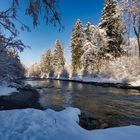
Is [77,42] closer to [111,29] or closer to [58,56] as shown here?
[111,29]

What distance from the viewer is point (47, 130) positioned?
6.33 meters

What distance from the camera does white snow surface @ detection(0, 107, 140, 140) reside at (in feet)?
19.6

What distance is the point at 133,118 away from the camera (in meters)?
11.4

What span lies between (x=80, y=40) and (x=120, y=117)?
146 feet

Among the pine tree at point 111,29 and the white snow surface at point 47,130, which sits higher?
the pine tree at point 111,29

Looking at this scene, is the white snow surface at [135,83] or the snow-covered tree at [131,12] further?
the white snow surface at [135,83]

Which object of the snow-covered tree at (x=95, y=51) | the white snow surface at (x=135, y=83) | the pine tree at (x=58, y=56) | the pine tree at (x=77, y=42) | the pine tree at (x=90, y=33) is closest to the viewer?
the white snow surface at (x=135, y=83)

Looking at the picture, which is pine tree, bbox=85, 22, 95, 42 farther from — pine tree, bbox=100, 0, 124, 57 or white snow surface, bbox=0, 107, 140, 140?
white snow surface, bbox=0, 107, 140, 140

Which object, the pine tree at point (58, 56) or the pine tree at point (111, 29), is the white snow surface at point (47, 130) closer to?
the pine tree at point (111, 29)

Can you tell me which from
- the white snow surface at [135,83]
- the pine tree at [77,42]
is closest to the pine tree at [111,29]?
the white snow surface at [135,83]

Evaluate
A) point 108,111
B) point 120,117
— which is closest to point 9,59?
point 108,111

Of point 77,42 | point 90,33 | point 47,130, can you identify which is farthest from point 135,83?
point 77,42

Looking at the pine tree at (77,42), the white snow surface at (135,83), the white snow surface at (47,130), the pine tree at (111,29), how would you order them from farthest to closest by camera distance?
the pine tree at (77,42)
the pine tree at (111,29)
the white snow surface at (135,83)
the white snow surface at (47,130)

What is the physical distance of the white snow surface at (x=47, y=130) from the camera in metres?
5.97
